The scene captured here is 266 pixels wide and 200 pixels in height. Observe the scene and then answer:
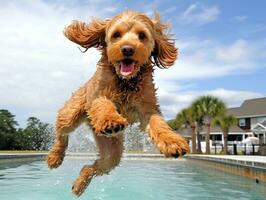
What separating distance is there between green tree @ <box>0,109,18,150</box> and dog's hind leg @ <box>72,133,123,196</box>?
121ft

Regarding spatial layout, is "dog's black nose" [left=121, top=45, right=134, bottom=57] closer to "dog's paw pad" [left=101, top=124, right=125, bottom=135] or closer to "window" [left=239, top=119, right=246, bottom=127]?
"dog's paw pad" [left=101, top=124, right=125, bottom=135]

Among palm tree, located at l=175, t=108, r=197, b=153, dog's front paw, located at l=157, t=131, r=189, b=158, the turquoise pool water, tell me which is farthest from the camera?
palm tree, located at l=175, t=108, r=197, b=153

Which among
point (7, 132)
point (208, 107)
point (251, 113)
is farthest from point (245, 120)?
point (7, 132)

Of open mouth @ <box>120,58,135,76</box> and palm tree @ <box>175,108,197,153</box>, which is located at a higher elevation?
palm tree @ <box>175,108,197,153</box>

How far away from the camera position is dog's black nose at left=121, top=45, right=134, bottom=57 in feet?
13.4

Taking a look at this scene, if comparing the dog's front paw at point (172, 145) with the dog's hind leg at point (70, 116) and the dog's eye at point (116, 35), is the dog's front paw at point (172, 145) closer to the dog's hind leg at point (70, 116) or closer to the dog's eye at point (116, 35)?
the dog's eye at point (116, 35)

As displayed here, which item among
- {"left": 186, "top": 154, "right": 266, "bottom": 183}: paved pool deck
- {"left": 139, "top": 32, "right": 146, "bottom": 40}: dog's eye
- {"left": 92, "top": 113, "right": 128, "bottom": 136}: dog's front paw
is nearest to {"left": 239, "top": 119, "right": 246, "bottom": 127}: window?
{"left": 186, "top": 154, "right": 266, "bottom": 183}: paved pool deck

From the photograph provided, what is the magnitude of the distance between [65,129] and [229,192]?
10.2m

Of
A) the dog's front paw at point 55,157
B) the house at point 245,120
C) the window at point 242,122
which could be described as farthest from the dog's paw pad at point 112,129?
the window at point 242,122

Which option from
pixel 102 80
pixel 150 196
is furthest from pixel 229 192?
pixel 102 80

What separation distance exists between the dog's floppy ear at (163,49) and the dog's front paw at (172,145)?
1.10 meters

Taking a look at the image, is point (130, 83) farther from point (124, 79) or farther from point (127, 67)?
point (127, 67)

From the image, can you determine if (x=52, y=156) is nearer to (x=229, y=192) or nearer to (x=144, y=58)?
(x=144, y=58)

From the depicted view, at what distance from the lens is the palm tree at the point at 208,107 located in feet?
174
